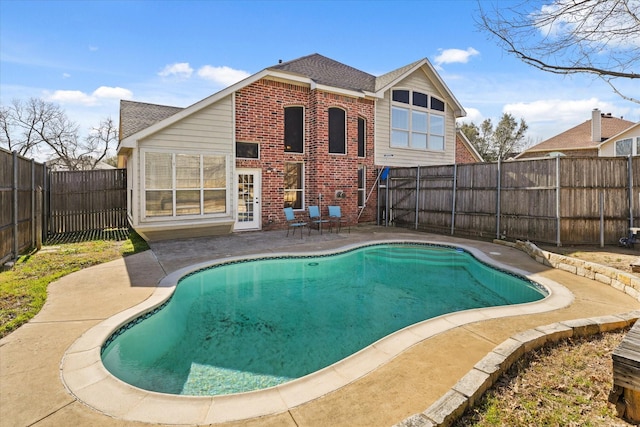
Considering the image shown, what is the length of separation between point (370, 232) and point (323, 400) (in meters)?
9.27

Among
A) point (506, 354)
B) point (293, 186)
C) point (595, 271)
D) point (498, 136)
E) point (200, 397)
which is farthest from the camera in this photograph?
point (498, 136)

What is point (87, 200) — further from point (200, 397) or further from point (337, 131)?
point (200, 397)

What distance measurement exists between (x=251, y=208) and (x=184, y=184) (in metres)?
2.52

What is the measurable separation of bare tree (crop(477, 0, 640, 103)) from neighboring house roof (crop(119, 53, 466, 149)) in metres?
7.66

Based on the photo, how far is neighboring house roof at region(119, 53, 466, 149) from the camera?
1004cm

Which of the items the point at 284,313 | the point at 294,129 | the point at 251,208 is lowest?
the point at 284,313

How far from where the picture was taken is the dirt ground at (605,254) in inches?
262

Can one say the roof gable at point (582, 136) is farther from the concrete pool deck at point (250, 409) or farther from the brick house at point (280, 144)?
the concrete pool deck at point (250, 409)

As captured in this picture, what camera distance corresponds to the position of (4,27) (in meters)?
9.29

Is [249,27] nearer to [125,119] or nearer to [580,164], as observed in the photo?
[125,119]

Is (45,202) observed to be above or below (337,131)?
below

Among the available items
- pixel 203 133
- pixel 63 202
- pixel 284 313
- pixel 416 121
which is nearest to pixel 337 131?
pixel 416 121

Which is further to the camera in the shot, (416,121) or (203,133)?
(416,121)

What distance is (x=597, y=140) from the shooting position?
2430cm
